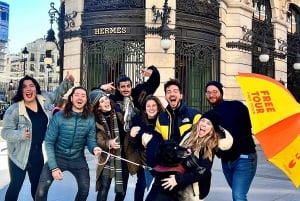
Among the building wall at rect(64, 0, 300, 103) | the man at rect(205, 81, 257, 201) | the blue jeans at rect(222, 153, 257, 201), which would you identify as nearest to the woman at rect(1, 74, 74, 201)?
the man at rect(205, 81, 257, 201)

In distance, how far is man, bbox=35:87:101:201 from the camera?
479 cm

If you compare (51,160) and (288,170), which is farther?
(51,160)

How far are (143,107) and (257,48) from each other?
13901 mm

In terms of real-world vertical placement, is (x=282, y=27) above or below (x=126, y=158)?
above

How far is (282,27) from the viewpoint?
68.0 ft

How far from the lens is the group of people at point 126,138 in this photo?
12.8 ft

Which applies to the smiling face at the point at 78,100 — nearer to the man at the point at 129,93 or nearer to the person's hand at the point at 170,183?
the man at the point at 129,93

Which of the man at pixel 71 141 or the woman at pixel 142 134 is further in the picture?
the man at pixel 71 141

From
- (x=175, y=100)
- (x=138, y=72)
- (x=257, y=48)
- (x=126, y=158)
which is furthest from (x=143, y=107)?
(x=257, y=48)

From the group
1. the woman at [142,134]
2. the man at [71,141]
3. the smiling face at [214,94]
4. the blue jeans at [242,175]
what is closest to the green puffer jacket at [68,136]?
the man at [71,141]

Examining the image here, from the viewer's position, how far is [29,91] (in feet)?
18.0

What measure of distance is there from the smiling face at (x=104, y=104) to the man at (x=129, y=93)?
287mm

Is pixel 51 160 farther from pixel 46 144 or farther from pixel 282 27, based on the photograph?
pixel 282 27

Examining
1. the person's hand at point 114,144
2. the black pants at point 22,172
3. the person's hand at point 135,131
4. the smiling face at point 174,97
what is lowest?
the black pants at point 22,172
